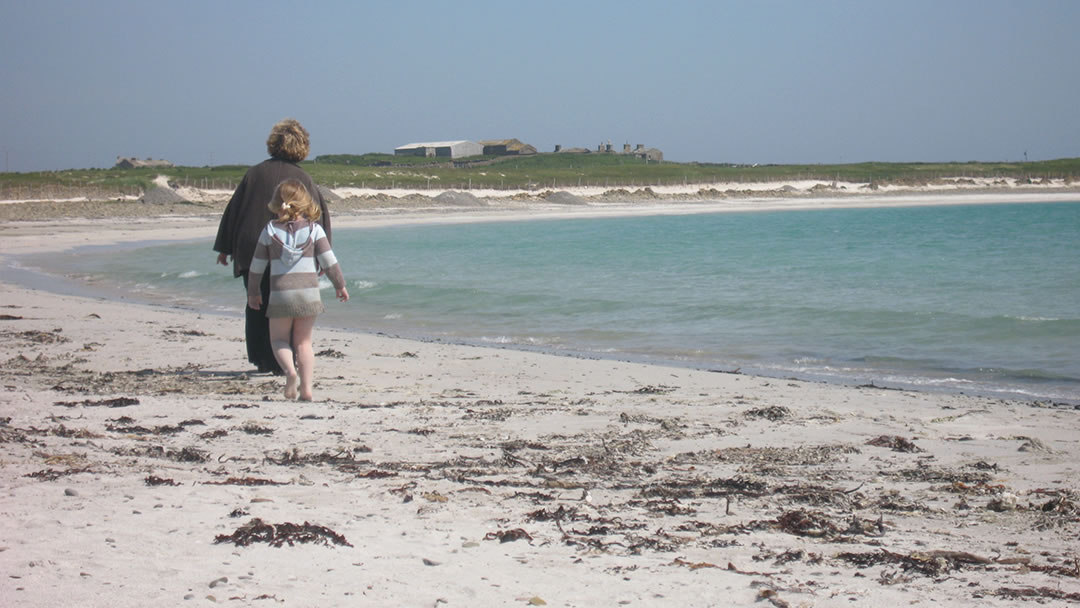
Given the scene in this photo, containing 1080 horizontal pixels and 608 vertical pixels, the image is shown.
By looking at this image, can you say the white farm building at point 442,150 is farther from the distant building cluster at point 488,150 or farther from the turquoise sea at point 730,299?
the turquoise sea at point 730,299

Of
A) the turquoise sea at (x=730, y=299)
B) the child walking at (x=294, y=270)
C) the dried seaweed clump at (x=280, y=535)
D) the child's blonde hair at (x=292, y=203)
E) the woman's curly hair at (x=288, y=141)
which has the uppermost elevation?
the woman's curly hair at (x=288, y=141)

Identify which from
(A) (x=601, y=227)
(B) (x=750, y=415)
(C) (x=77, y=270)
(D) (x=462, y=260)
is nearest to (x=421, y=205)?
(A) (x=601, y=227)

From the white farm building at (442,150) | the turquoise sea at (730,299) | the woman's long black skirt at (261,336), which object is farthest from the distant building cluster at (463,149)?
the woman's long black skirt at (261,336)

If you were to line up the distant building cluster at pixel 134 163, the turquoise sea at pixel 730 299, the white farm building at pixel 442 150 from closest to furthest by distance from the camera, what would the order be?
the turquoise sea at pixel 730 299 → the distant building cluster at pixel 134 163 → the white farm building at pixel 442 150

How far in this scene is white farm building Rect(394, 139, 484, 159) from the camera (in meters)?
118

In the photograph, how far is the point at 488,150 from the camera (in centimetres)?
12638

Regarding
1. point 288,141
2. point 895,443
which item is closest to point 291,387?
point 288,141

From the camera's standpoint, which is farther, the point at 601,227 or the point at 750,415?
the point at 601,227

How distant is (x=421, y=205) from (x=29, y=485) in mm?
53498

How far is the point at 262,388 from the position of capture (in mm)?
6520

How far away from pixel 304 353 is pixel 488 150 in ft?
400

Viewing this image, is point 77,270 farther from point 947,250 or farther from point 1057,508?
point 947,250

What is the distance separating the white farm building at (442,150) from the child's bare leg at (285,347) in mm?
113074

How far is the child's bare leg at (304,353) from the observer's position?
19.8 feet
